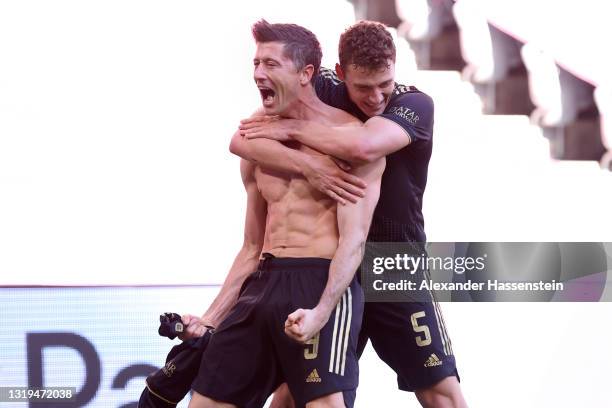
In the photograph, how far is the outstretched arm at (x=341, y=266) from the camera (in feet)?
9.42

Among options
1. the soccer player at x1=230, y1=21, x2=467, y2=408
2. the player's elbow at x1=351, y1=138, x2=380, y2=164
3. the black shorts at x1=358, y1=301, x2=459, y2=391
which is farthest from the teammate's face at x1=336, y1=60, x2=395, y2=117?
the black shorts at x1=358, y1=301, x2=459, y2=391

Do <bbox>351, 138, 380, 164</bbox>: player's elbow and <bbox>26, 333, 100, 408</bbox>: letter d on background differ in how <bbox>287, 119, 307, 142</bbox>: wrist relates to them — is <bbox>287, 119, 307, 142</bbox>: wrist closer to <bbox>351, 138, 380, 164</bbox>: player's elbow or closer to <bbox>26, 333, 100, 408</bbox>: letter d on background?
<bbox>351, 138, 380, 164</bbox>: player's elbow

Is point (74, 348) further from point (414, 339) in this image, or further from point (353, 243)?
point (353, 243)

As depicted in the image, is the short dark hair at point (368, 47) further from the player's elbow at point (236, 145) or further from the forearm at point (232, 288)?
the forearm at point (232, 288)

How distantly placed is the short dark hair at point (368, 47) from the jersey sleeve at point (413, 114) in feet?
0.48

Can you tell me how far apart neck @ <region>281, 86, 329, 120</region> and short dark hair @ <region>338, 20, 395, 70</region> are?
154 millimetres

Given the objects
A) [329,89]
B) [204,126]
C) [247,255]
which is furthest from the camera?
[204,126]

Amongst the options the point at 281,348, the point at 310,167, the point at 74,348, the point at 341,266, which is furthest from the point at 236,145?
the point at 74,348

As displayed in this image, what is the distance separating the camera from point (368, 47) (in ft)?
10.5

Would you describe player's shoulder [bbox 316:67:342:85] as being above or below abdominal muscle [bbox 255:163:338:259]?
above

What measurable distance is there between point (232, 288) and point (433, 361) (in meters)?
0.68

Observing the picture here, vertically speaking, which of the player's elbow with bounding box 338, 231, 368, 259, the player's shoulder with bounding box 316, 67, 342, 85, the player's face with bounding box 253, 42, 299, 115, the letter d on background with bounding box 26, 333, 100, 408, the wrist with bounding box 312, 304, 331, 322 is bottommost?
the letter d on background with bounding box 26, 333, 100, 408

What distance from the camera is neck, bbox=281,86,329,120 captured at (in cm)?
318

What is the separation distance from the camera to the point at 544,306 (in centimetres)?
474
